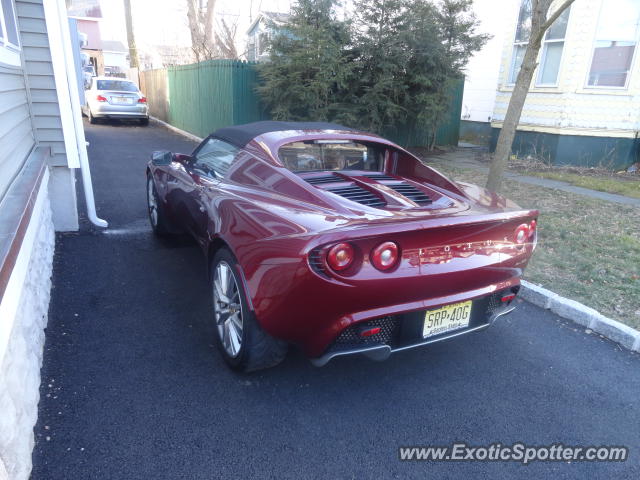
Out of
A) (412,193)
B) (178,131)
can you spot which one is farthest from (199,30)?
(412,193)

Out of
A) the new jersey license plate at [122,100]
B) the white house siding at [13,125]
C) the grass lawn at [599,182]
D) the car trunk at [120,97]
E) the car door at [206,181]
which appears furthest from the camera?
the new jersey license plate at [122,100]

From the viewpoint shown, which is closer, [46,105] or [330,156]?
[330,156]

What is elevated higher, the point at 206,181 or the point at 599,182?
the point at 206,181

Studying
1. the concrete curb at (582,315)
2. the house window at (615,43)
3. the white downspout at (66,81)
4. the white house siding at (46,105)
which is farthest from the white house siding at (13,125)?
the house window at (615,43)

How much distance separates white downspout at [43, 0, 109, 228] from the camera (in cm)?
498

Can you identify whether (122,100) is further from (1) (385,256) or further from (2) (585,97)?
(1) (385,256)

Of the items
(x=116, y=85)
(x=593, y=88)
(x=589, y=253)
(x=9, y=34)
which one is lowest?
(x=589, y=253)

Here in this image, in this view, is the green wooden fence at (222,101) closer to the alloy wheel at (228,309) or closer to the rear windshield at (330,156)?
the rear windshield at (330,156)

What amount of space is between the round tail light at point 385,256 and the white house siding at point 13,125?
2.56 metres

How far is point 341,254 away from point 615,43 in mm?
10546

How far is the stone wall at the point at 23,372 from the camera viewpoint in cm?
190

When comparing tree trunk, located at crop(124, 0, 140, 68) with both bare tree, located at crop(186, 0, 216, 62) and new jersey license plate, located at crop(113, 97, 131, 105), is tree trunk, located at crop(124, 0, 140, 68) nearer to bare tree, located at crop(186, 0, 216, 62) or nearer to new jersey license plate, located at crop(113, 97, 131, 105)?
bare tree, located at crop(186, 0, 216, 62)

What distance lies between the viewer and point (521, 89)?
5875 mm

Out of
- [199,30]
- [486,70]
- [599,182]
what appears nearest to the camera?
[599,182]
